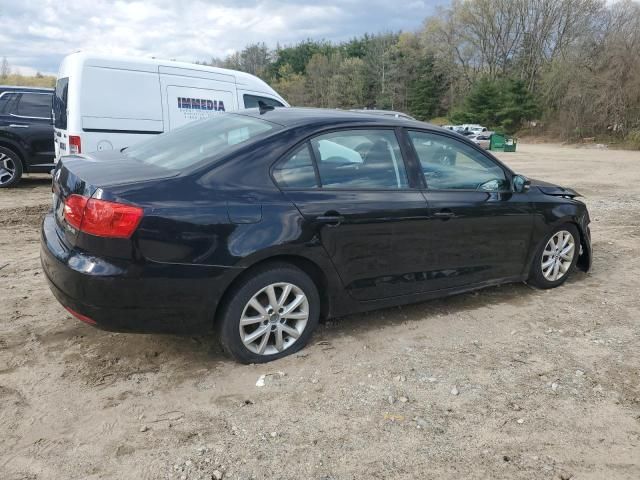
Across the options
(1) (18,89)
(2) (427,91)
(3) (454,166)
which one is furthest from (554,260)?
(2) (427,91)

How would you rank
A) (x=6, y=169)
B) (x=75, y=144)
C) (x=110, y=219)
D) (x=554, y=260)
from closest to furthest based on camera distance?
(x=110, y=219)
(x=554, y=260)
(x=75, y=144)
(x=6, y=169)

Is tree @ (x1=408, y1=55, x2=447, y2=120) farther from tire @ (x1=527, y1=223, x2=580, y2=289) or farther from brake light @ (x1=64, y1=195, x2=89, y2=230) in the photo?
brake light @ (x1=64, y1=195, x2=89, y2=230)

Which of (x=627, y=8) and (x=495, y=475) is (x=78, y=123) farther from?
(x=627, y=8)

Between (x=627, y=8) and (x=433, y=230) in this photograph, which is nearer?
(x=433, y=230)

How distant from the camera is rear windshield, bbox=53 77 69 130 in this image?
811 cm

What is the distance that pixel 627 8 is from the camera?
51.6 meters

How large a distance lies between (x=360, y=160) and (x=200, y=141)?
113 centimetres

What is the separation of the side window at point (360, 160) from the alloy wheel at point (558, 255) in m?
1.94

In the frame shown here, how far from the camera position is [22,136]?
9.71m

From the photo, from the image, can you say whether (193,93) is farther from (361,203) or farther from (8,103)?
(361,203)

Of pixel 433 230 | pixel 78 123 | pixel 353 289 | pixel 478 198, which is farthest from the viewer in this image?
pixel 78 123

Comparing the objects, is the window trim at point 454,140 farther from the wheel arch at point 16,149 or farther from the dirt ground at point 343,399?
the wheel arch at point 16,149

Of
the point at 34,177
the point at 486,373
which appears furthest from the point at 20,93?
the point at 486,373

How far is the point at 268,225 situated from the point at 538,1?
76.1 m
